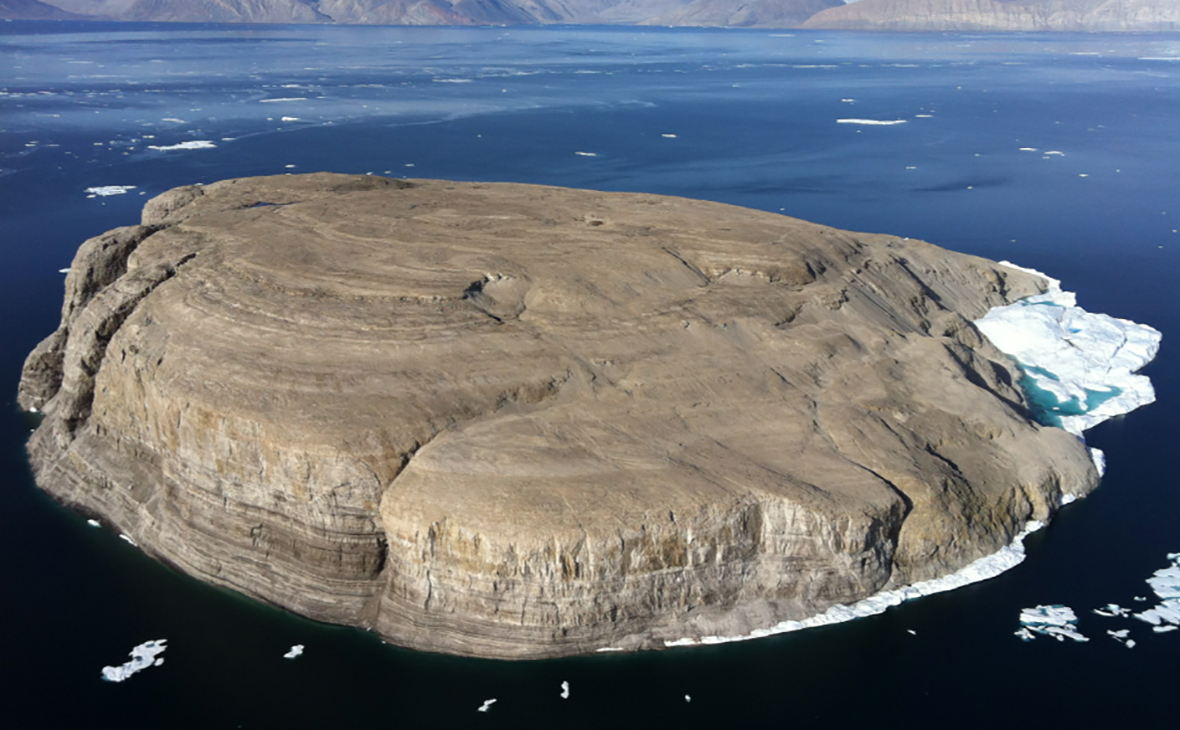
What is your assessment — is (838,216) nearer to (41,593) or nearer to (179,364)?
(179,364)

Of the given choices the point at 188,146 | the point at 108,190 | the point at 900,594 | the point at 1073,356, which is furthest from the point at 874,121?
the point at 900,594

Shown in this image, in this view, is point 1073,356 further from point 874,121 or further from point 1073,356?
point 874,121

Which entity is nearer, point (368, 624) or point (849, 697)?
point (849, 697)

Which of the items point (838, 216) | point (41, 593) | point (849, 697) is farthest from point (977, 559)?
point (838, 216)

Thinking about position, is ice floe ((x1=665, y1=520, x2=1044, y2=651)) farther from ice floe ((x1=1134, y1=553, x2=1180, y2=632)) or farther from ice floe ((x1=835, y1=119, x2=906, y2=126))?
ice floe ((x1=835, y1=119, x2=906, y2=126))

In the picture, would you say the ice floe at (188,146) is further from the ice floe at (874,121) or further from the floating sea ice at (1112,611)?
the floating sea ice at (1112,611)

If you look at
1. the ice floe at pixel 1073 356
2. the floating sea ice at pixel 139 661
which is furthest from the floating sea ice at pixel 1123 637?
the floating sea ice at pixel 139 661
